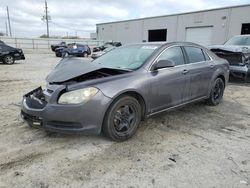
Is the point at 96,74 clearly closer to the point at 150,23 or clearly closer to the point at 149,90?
the point at 149,90

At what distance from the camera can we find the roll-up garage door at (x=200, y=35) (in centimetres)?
2741

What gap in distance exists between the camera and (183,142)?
361 centimetres

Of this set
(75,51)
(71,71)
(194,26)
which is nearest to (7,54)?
(75,51)

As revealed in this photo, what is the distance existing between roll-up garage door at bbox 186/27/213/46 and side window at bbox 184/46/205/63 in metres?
23.7

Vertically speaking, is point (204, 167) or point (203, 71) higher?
point (203, 71)

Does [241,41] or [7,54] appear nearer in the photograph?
[241,41]

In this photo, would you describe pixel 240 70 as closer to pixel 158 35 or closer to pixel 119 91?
pixel 119 91

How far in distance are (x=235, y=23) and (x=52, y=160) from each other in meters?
26.8

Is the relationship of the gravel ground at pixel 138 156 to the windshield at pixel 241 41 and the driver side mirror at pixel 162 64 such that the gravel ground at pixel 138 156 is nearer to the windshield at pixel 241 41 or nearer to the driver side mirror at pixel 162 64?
the driver side mirror at pixel 162 64

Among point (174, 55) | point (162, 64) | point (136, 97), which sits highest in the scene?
point (174, 55)

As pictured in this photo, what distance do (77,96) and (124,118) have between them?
32.2 inches

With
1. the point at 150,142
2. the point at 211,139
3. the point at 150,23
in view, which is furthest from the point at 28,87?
the point at 150,23

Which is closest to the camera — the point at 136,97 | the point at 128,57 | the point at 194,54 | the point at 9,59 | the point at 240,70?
the point at 136,97

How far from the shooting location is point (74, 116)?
3.13 metres
